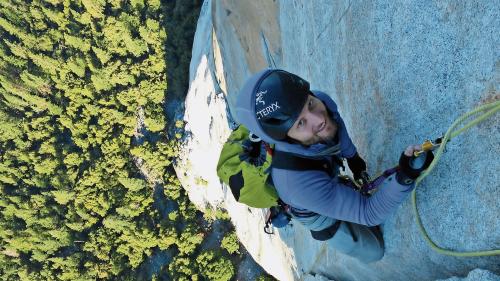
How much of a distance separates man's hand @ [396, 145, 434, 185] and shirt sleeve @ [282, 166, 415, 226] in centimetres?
21

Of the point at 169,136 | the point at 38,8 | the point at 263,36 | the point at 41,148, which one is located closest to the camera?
the point at 263,36

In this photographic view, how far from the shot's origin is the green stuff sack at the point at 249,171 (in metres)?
4.13

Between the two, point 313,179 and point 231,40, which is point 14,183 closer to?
point 231,40

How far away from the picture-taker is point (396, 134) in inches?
181

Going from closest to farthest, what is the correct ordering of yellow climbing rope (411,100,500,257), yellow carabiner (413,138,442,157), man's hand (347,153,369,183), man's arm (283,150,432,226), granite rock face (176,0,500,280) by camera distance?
yellow climbing rope (411,100,500,257) → yellow carabiner (413,138,442,157) → granite rock face (176,0,500,280) → man's arm (283,150,432,226) → man's hand (347,153,369,183)

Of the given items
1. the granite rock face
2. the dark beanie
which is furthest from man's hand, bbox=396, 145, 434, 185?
the dark beanie

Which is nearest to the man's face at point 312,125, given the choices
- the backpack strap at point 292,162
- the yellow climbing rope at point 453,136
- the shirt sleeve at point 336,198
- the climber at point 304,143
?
the climber at point 304,143

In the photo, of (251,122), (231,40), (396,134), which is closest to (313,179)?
(251,122)

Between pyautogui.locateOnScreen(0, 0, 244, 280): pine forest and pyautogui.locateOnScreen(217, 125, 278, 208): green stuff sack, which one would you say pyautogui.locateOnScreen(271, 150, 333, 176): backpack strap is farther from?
pyautogui.locateOnScreen(0, 0, 244, 280): pine forest

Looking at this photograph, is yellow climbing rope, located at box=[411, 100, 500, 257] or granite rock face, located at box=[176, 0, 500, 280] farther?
granite rock face, located at box=[176, 0, 500, 280]

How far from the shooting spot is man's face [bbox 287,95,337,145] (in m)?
3.70

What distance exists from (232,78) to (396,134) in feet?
36.5

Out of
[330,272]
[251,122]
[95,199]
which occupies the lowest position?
[95,199]

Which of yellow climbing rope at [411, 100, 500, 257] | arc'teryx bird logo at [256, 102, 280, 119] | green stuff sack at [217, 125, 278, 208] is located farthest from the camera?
green stuff sack at [217, 125, 278, 208]
